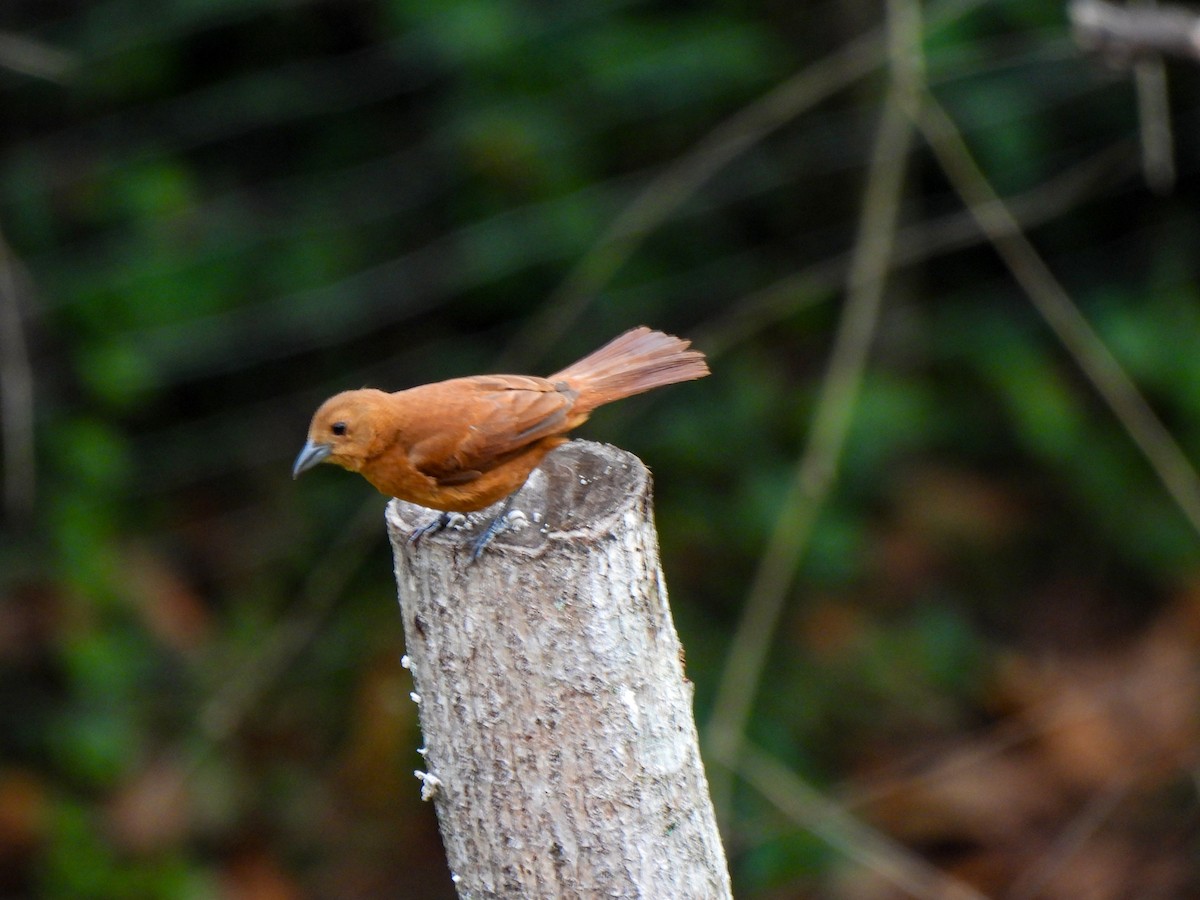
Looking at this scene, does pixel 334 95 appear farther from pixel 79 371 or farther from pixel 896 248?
pixel 896 248

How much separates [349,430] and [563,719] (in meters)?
0.84

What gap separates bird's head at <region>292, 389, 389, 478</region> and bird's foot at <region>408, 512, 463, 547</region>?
0.98 feet

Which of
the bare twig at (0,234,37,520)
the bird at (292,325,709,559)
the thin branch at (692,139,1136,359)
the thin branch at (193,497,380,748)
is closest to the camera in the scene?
the bird at (292,325,709,559)

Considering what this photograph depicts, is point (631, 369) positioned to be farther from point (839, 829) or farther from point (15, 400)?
point (839, 829)

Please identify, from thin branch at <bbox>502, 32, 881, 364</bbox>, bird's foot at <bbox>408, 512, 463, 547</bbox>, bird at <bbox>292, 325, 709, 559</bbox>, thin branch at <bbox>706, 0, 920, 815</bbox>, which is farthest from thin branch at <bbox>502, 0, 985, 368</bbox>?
bird's foot at <bbox>408, 512, 463, 547</bbox>

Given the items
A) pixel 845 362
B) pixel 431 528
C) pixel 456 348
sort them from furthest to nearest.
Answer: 1. pixel 456 348
2. pixel 845 362
3. pixel 431 528

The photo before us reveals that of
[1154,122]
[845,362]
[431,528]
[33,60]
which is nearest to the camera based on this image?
[431,528]

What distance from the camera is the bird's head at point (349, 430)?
2445 mm

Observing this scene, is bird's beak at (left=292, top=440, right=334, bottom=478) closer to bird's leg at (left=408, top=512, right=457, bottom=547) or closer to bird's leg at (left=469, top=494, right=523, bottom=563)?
bird's leg at (left=408, top=512, right=457, bottom=547)

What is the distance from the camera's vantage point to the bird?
2297mm

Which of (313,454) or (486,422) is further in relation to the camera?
(313,454)

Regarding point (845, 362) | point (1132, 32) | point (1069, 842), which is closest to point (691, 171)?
point (845, 362)

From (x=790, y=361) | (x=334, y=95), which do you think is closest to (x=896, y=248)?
(x=790, y=361)

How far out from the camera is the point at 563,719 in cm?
179
